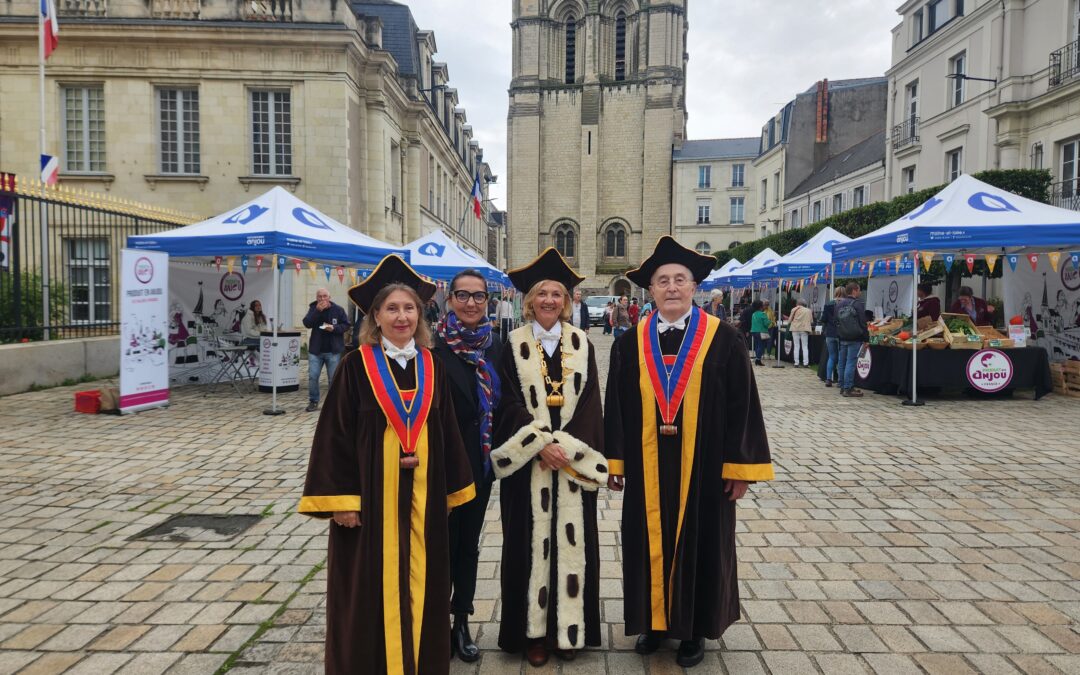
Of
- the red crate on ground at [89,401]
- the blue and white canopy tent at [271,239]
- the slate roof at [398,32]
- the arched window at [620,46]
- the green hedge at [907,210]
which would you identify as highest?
the arched window at [620,46]

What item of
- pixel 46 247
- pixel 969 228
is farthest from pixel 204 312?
pixel 969 228

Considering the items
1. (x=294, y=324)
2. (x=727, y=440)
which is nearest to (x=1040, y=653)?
(x=727, y=440)

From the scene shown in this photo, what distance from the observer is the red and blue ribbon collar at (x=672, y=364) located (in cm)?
294

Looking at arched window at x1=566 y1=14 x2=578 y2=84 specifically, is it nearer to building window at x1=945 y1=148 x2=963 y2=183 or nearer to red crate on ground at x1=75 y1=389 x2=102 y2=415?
building window at x1=945 y1=148 x2=963 y2=183

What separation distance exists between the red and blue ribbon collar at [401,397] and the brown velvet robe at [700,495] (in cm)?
88

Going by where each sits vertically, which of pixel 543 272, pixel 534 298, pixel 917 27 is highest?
pixel 917 27

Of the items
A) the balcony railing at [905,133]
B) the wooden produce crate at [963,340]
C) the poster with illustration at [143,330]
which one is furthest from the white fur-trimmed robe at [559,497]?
the balcony railing at [905,133]

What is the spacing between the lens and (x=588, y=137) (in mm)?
50938

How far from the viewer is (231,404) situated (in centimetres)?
984

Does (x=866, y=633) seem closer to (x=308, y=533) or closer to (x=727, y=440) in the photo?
(x=727, y=440)

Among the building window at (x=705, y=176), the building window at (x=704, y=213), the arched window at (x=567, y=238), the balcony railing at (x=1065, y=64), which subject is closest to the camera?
the balcony railing at (x=1065, y=64)

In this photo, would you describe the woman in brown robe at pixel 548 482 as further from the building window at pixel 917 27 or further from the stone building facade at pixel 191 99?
the building window at pixel 917 27

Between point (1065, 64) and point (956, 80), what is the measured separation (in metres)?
4.35

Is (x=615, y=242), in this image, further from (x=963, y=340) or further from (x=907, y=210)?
(x=963, y=340)
